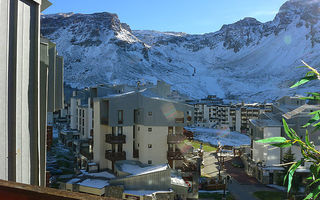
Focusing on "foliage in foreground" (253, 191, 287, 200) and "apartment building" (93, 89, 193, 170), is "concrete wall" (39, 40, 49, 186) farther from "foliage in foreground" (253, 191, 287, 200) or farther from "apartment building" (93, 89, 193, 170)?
"foliage in foreground" (253, 191, 287, 200)

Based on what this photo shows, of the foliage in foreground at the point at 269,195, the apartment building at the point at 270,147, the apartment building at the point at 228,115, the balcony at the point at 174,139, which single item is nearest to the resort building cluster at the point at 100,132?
the balcony at the point at 174,139

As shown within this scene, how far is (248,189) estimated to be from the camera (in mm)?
25594

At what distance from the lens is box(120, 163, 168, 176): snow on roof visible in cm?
1888

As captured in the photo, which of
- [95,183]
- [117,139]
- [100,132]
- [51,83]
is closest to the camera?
[51,83]

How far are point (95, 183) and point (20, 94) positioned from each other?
17.7 m

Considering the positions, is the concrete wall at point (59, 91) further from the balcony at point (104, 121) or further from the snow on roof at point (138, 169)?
the balcony at point (104, 121)

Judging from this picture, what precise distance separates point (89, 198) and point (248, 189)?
27.3 meters

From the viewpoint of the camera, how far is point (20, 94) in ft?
11.1

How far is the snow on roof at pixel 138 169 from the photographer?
18.9m

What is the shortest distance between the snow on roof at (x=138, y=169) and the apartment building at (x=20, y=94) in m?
15.5

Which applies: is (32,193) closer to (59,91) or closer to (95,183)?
(59,91)

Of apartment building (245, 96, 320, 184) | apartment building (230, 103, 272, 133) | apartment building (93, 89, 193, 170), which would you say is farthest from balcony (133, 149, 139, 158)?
apartment building (230, 103, 272, 133)

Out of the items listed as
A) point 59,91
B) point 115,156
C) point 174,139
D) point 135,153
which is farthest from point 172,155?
point 59,91

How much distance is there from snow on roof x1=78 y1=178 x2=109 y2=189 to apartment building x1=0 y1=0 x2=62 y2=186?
15948mm
